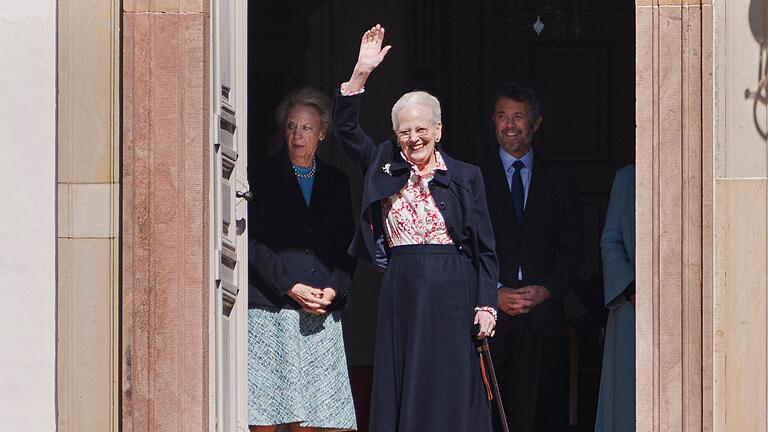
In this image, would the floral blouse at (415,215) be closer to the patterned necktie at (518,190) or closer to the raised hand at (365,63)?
the raised hand at (365,63)

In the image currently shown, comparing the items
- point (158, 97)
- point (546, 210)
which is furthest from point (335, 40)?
point (158, 97)

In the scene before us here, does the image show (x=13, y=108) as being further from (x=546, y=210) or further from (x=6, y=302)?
(x=546, y=210)

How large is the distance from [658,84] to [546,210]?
144 centimetres

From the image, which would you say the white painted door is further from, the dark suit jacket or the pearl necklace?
the dark suit jacket

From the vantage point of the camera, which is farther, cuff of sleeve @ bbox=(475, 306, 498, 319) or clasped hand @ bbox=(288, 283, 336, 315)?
clasped hand @ bbox=(288, 283, 336, 315)

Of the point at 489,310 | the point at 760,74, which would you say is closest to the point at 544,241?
the point at 489,310

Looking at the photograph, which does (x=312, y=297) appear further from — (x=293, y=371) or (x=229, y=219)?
(x=229, y=219)

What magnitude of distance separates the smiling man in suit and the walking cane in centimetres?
59

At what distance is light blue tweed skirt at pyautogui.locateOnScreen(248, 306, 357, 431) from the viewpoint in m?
11.0

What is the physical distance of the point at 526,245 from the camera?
1145 centimetres

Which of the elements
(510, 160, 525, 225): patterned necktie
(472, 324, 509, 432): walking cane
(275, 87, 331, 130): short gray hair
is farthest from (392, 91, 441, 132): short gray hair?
(472, 324, 509, 432): walking cane

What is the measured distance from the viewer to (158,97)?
10273 millimetres

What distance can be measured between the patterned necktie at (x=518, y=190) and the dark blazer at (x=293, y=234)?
835 mm

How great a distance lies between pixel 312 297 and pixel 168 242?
1019 mm
